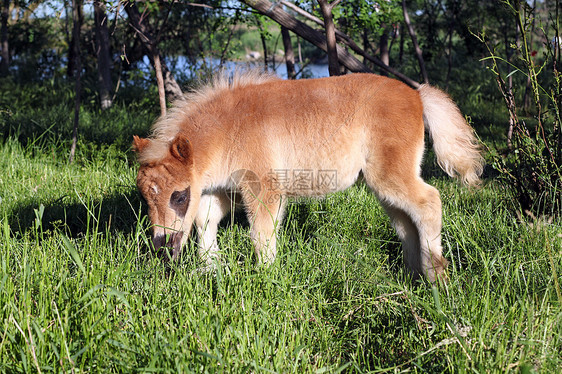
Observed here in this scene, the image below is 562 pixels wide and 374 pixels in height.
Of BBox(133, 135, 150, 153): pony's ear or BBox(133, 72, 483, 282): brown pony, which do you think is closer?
BBox(133, 72, 483, 282): brown pony

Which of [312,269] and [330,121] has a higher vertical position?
[330,121]

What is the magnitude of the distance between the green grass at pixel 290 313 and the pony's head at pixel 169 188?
197mm

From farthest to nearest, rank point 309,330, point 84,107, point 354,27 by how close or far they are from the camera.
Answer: point 84,107, point 354,27, point 309,330

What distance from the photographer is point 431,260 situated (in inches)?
143

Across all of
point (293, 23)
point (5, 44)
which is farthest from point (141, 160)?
point (5, 44)

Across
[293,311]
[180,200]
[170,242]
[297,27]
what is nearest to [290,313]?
[293,311]

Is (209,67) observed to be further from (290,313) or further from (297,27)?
(290,313)

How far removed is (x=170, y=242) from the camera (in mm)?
3760

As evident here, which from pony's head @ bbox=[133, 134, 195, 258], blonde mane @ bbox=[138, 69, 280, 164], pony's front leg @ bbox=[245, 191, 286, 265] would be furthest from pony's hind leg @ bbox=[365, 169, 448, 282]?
pony's head @ bbox=[133, 134, 195, 258]

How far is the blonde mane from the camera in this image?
4.05 m

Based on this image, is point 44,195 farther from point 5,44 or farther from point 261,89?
point 5,44

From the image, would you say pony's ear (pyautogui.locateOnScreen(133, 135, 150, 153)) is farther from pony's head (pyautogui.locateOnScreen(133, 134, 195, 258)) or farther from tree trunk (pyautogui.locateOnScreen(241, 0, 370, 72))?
tree trunk (pyautogui.locateOnScreen(241, 0, 370, 72))

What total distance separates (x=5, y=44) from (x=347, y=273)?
11.9m

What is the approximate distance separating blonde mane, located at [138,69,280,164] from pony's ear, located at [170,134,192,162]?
0.52ft
